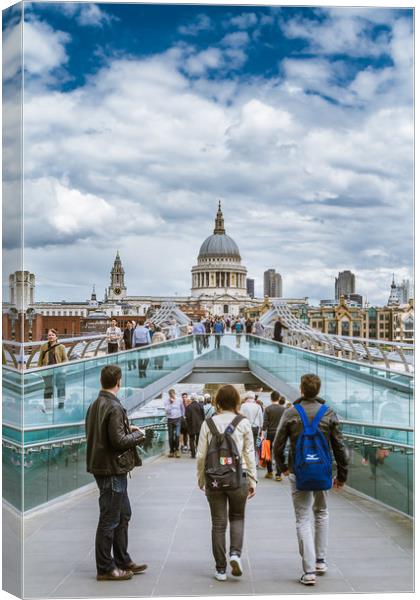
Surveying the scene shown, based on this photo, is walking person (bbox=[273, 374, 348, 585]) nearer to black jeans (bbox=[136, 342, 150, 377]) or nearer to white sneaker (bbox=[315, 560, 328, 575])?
white sneaker (bbox=[315, 560, 328, 575])

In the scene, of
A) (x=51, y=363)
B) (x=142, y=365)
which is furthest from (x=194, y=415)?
(x=51, y=363)

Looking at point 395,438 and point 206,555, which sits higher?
point 395,438

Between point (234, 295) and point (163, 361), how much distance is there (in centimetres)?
13060

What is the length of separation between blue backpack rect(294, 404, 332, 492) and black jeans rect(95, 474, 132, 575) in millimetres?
1207

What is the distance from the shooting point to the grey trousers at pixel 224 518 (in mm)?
5902

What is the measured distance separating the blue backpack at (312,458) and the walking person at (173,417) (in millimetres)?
7105

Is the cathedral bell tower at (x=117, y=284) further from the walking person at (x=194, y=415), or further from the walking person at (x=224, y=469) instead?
the walking person at (x=224, y=469)

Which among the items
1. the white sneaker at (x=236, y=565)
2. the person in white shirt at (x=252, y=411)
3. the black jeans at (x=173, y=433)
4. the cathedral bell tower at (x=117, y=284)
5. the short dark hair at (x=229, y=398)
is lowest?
the black jeans at (x=173, y=433)

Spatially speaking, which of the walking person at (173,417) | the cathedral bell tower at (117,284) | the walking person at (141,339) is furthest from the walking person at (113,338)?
the cathedral bell tower at (117,284)

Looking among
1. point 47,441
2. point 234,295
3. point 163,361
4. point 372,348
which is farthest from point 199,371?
point 234,295

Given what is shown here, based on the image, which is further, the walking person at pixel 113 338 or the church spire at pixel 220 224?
the church spire at pixel 220 224

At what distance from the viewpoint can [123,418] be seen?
5867 mm

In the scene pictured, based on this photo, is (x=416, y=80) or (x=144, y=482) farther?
(x=144, y=482)

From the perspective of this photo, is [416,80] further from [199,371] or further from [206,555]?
[199,371]
